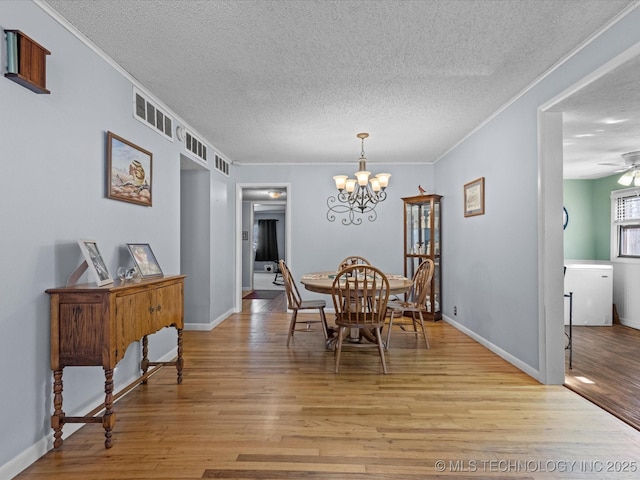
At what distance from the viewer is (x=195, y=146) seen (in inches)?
165

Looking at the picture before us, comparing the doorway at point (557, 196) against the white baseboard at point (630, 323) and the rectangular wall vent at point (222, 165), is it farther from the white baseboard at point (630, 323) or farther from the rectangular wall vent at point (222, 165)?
the rectangular wall vent at point (222, 165)

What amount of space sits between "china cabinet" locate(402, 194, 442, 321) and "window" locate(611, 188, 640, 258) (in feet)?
8.41

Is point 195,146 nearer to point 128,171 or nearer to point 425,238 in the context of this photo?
point 128,171

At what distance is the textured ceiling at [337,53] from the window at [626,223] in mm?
3031

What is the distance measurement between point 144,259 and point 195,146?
75.6 inches

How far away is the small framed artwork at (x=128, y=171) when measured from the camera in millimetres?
2523

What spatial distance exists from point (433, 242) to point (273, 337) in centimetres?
260

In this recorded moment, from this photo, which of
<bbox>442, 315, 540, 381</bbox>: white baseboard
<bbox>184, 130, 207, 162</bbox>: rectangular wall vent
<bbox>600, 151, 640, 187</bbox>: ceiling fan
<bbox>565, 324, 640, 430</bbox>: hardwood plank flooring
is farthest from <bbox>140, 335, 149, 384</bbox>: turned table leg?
<bbox>600, 151, 640, 187</bbox>: ceiling fan

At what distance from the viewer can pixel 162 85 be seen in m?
2.96

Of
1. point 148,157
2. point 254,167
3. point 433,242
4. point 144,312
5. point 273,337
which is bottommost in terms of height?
point 273,337

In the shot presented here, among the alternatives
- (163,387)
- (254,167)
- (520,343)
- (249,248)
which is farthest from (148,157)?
(249,248)

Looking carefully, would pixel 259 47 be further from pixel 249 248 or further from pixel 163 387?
pixel 249 248

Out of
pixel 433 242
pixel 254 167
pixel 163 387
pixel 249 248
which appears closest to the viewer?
pixel 163 387

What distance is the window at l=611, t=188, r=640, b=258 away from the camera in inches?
196
